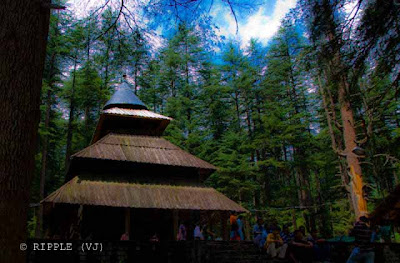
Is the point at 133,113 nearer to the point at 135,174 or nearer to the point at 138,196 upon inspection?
the point at 135,174

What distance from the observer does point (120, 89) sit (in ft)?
68.0

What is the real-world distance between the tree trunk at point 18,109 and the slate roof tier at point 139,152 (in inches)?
441

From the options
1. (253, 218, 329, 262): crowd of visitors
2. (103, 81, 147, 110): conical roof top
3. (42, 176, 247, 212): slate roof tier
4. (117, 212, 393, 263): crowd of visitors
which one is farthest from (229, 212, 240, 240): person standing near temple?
(103, 81, 147, 110): conical roof top

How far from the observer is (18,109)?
3213 millimetres

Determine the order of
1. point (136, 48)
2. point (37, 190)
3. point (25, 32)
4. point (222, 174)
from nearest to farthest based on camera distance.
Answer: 1. point (25, 32)
2. point (136, 48)
3. point (222, 174)
4. point (37, 190)

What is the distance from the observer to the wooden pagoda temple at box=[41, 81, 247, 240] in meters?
13.4

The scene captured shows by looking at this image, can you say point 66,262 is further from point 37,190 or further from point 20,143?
point 37,190

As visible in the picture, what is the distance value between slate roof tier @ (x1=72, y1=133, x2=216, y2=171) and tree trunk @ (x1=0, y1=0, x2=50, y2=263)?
441 inches

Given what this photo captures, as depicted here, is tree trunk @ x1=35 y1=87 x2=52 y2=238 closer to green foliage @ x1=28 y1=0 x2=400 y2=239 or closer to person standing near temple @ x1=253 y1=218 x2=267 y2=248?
green foliage @ x1=28 y1=0 x2=400 y2=239

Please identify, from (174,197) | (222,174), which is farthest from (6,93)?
(222,174)

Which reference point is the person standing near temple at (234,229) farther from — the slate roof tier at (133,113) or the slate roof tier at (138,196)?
the slate roof tier at (133,113)

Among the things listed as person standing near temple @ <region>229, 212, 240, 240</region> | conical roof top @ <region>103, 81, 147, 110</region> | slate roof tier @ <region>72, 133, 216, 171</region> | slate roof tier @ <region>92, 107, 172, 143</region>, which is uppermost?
conical roof top @ <region>103, 81, 147, 110</region>

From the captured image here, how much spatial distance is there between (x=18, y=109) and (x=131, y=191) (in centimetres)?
1123

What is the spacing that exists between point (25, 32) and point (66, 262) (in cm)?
634
